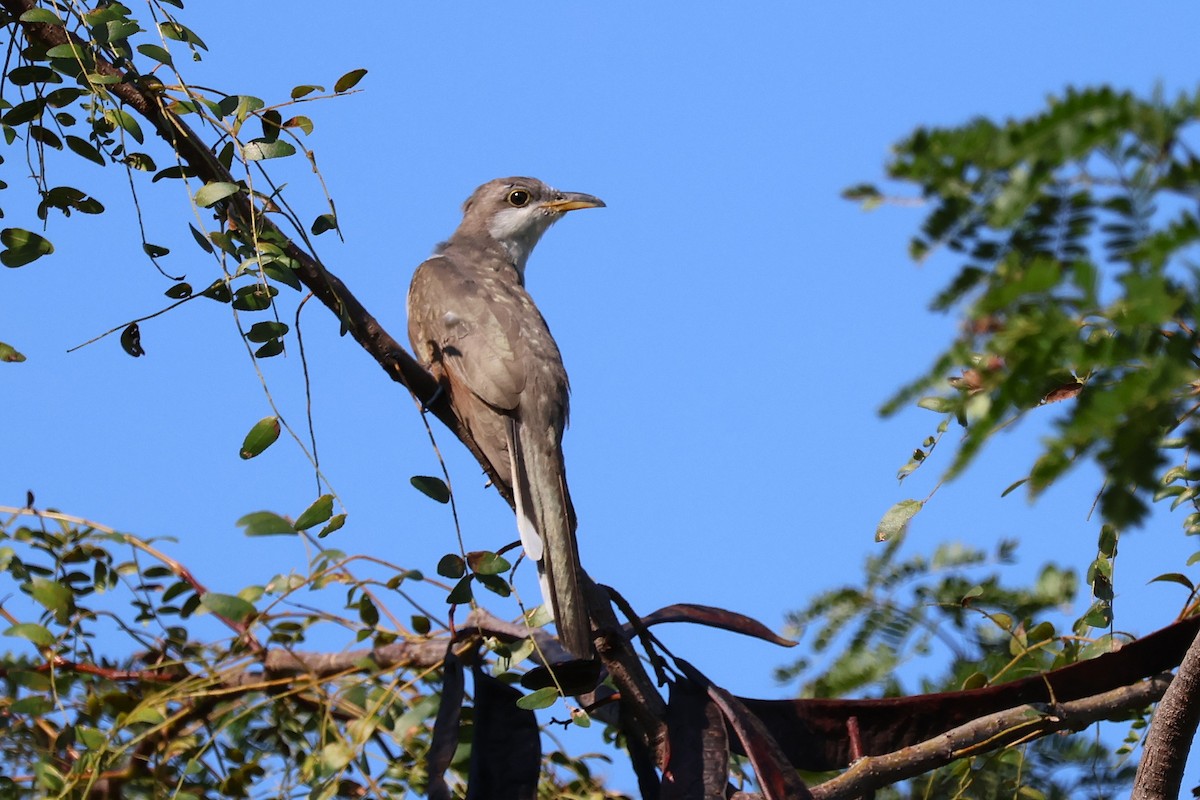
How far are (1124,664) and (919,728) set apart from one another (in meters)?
0.51

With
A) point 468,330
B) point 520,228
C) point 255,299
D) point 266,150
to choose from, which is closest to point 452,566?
point 255,299

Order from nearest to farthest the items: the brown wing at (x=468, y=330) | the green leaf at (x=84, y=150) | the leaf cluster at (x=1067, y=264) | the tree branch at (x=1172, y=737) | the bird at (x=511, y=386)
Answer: the leaf cluster at (x=1067, y=264), the tree branch at (x=1172, y=737), the green leaf at (x=84, y=150), the bird at (x=511, y=386), the brown wing at (x=468, y=330)

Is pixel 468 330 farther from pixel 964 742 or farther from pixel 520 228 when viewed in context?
pixel 964 742

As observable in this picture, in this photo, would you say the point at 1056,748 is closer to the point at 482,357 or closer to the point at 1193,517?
the point at 1193,517

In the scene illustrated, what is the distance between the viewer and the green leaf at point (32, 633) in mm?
3073

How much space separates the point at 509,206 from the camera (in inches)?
296

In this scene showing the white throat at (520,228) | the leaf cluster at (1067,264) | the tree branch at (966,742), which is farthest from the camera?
the white throat at (520,228)

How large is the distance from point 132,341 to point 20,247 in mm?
349

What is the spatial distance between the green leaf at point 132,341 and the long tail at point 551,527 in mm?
1201

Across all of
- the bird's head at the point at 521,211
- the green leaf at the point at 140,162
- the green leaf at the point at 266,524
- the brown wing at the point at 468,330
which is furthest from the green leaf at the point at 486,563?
the bird's head at the point at 521,211

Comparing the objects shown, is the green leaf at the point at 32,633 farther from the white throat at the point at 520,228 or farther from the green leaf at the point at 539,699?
the white throat at the point at 520,228

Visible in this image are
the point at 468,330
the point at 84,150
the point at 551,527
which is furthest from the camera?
the point at 468,330

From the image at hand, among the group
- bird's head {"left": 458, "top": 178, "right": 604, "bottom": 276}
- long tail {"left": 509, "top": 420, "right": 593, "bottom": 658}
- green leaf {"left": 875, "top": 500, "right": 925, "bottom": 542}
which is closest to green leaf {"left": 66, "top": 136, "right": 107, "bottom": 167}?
long tail {"left": 509, "top": 420, "right": 593, "bottom": 658}

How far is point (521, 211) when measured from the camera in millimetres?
7441
